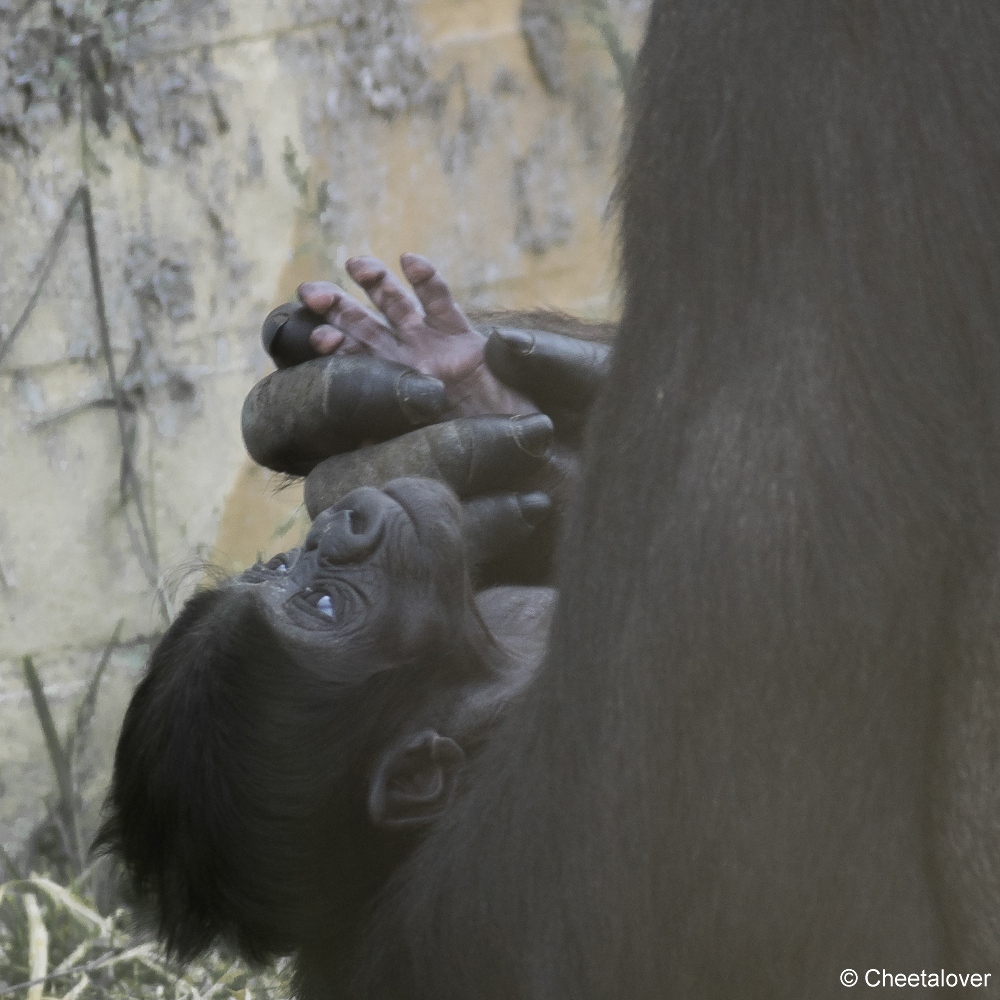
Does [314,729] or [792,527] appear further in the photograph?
[314,729]

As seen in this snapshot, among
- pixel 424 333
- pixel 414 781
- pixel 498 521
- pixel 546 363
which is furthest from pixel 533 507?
pixel 414 781

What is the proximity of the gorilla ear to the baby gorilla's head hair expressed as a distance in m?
0.03

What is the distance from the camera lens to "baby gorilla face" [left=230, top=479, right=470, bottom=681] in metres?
1.84

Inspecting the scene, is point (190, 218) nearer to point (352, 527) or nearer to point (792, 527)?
point (352, 527)

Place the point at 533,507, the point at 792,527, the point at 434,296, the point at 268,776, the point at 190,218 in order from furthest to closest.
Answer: the point at 190,218
the point at 434,296
the point at 533,507
the point at 268,776
the point at 792,527

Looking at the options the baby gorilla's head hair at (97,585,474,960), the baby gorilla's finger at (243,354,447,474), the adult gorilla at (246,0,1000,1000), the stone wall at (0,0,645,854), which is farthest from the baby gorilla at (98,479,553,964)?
the stone wall at (0,0,645,854)

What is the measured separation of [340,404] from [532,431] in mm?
253

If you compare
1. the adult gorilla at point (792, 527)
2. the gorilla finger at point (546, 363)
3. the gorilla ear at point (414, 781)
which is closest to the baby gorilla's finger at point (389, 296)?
the gorilla finger at point (546, 363)

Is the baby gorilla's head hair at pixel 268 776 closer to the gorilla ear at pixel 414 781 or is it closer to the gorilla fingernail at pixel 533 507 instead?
the gorilla ear at pixel 414 781

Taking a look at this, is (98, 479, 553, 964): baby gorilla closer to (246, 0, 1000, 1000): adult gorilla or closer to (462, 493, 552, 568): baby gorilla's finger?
(462, 493, 552, 568): baby gorilla's finger

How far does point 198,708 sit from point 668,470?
2.78ft

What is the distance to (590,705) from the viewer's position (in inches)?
48.9

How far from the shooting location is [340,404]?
197 centimetres

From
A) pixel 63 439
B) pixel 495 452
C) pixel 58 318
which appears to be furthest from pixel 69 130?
pixel 495 452
